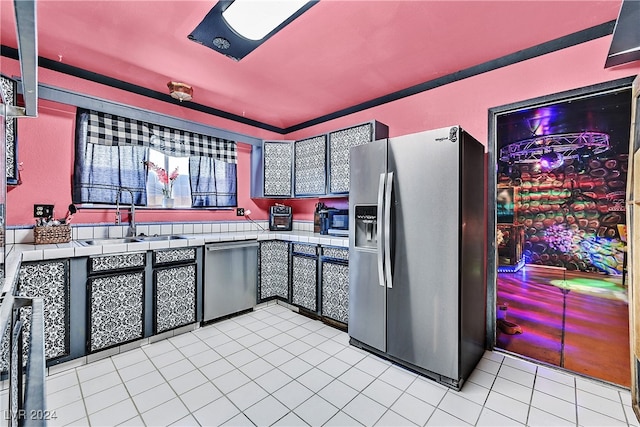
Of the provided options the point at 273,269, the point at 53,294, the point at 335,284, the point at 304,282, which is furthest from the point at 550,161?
the point at 53,294

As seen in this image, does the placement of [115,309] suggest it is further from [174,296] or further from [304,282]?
[304,282]

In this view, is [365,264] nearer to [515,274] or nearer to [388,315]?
[388,315]

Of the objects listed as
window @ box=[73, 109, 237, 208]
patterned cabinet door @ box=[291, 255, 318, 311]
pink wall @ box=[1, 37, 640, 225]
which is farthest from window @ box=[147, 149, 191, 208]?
patterned cabinet door @ box=[291, 255, 318, 311]

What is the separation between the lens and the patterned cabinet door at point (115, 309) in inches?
87.0

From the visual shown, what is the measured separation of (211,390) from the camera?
6.31ft

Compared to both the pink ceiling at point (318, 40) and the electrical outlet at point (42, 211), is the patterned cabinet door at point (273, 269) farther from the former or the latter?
the electrical outlet at point (42, 211)

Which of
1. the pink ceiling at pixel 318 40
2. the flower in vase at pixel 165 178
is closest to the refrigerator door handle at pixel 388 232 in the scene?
the pink ceiling at pixel 318 40

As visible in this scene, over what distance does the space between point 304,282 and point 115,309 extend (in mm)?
1746

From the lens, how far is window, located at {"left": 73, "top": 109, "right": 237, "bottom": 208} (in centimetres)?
271

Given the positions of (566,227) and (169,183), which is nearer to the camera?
(566,227)

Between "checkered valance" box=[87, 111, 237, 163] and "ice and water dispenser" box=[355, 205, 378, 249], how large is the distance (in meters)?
2.16

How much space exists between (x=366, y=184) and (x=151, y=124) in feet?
7.98

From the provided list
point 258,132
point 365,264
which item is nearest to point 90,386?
point 365,264

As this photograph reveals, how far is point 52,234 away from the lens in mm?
2324
